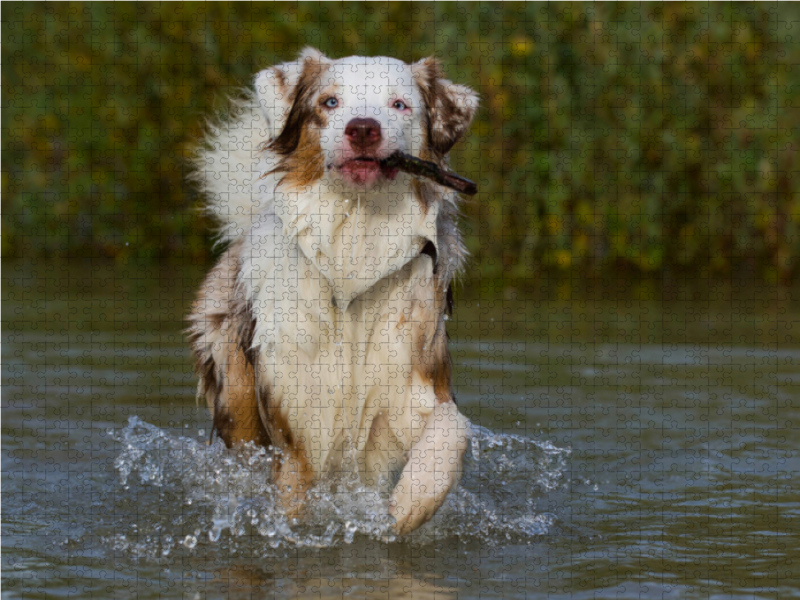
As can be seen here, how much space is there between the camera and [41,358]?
7.28m

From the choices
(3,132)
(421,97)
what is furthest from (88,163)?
(421,97)

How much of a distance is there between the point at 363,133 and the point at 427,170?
0.32 meters

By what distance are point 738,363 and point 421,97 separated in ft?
11.7

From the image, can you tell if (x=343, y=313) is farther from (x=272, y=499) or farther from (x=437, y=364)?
(x=272, y=499)

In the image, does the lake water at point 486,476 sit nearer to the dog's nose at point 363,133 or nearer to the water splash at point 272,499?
the water splash at point 272,499

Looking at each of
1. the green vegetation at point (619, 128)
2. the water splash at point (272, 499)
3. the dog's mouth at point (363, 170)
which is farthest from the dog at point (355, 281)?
the green vegetation at point (619, 128)

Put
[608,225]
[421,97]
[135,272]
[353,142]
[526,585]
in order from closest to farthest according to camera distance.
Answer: [526,585] → [353,142] → [421,97] → [608,225] → [135,272]

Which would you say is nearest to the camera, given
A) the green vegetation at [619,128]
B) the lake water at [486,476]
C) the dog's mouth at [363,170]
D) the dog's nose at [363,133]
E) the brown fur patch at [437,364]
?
the lake water at [486,476]

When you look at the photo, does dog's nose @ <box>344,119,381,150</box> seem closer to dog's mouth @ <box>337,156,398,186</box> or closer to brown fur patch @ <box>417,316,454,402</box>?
dog's mouth @ <box>337,156,398,186</box>

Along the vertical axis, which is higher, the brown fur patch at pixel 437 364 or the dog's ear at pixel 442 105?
the dog's ear at pixel 442 105

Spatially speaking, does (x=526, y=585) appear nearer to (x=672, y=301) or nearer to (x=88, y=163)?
(x=672, y=301)

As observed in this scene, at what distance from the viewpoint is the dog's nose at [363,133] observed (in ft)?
12.9

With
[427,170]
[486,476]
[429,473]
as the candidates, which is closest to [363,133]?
[427,170]
